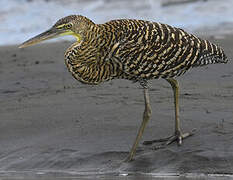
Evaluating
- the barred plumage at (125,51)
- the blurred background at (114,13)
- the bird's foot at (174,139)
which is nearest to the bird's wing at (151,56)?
the barred plumage at (125,51)

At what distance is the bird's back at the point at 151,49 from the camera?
679 cm

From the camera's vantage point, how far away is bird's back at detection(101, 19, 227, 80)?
22.3 feet

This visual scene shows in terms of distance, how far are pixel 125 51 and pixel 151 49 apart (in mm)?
280

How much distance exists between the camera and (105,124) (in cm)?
772

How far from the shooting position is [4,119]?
8.31 m

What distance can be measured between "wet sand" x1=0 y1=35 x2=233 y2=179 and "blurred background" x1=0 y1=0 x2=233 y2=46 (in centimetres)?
466

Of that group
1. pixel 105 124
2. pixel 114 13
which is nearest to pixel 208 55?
pixel 105 124

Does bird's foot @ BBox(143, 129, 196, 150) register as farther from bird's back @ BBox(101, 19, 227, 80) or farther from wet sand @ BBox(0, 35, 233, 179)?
bird's back @ BBox(101, 19, 227, 80)

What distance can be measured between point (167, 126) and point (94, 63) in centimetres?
127

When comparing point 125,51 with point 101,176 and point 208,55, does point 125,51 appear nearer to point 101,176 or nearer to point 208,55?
point 208,55

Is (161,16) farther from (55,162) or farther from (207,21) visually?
(55,162)

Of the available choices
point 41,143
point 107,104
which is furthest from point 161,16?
point 41,143

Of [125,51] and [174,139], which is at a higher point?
[125,51]

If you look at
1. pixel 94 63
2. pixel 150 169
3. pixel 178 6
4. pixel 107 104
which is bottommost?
pixel 150 169
